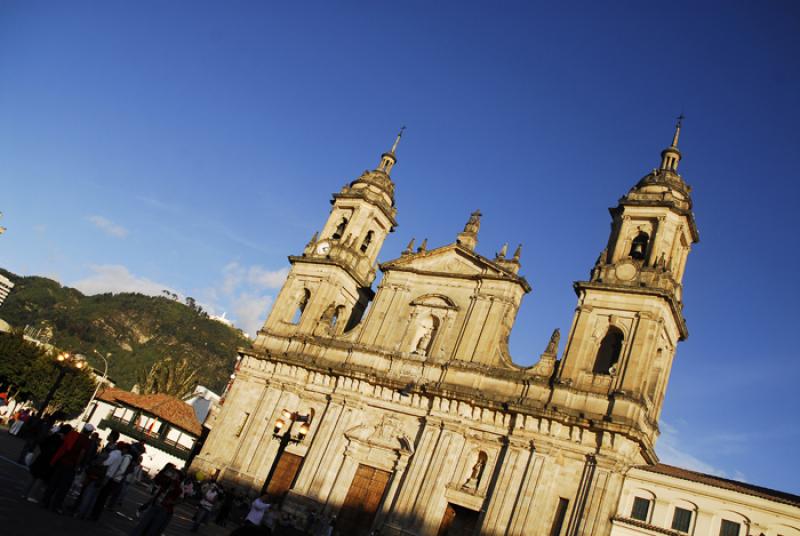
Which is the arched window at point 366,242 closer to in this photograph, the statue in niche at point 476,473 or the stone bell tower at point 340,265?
the stone bell tower at point 340,265

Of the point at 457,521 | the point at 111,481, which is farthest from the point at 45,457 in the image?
the point at 457,521

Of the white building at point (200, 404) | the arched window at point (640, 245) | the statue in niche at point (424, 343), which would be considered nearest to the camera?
the arched window at point (640, 245)

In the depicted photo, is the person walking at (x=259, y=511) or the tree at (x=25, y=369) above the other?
the tree at (x=25, y=369)

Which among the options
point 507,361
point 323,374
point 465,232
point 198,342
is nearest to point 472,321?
point 507,361

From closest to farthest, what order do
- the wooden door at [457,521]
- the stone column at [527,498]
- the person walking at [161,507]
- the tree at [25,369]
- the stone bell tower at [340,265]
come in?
the person walking at [161,507]
the stone column at [527,498]
the wooden door at [457,521]
the stone bell tower at [340,265]
the tree at [25,369]

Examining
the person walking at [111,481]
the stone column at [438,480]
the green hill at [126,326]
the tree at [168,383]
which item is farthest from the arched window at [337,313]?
the green hill at [126,326]

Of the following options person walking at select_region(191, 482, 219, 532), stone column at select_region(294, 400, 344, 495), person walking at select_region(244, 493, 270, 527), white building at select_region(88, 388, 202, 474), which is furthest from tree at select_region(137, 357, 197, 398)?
person walking at select_region(244, 493, 270, 527)

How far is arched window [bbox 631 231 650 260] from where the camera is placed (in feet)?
96.5

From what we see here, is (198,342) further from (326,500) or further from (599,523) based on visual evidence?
(599,523)

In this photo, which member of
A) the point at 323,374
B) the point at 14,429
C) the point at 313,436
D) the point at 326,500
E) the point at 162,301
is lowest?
the point at 14,429

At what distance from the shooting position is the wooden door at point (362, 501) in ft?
91.6

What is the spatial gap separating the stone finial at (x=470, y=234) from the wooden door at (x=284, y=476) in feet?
41.7

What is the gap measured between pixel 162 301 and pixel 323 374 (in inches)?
4451

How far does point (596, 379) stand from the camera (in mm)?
26047
